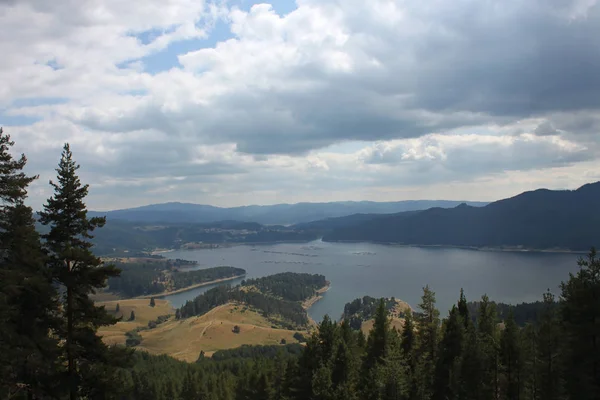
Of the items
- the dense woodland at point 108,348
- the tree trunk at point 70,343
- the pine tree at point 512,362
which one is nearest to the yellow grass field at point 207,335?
the dense woodland at point 108,348

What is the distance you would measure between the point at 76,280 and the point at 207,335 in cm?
12686

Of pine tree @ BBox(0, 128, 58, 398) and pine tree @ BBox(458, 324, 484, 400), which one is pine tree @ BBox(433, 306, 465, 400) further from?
pine tree @ BBox(0, 128, 58, 398)

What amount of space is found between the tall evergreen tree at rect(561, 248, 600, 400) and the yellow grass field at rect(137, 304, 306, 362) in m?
108

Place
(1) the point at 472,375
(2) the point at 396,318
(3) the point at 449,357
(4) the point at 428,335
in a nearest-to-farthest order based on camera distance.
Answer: (1) the point at 472,375, (3) the point at 449,357, (4) the point at 428,335, (2) the point at 396,318

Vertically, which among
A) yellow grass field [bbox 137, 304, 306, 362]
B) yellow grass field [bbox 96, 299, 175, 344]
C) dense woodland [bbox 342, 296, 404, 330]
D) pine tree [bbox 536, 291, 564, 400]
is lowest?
yellow grass field [bbox 96, 299, 175, 344]

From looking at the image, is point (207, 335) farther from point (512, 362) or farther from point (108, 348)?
point (108, 348)

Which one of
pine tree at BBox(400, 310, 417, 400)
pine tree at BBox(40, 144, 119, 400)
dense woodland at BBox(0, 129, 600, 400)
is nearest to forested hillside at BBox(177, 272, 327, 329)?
pine tree at BBox(400, 310, 417, 400)

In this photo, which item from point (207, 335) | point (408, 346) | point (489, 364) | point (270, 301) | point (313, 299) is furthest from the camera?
point (313, 299)

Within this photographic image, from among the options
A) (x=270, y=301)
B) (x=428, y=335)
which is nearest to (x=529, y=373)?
(x=428, y=335)

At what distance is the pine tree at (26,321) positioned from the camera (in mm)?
11879

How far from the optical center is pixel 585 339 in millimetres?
15680

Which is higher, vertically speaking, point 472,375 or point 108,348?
point 108,348

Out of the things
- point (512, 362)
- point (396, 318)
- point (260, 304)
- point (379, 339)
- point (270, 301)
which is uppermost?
point (512, 362)

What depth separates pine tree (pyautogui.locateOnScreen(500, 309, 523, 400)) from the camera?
20.9 m
